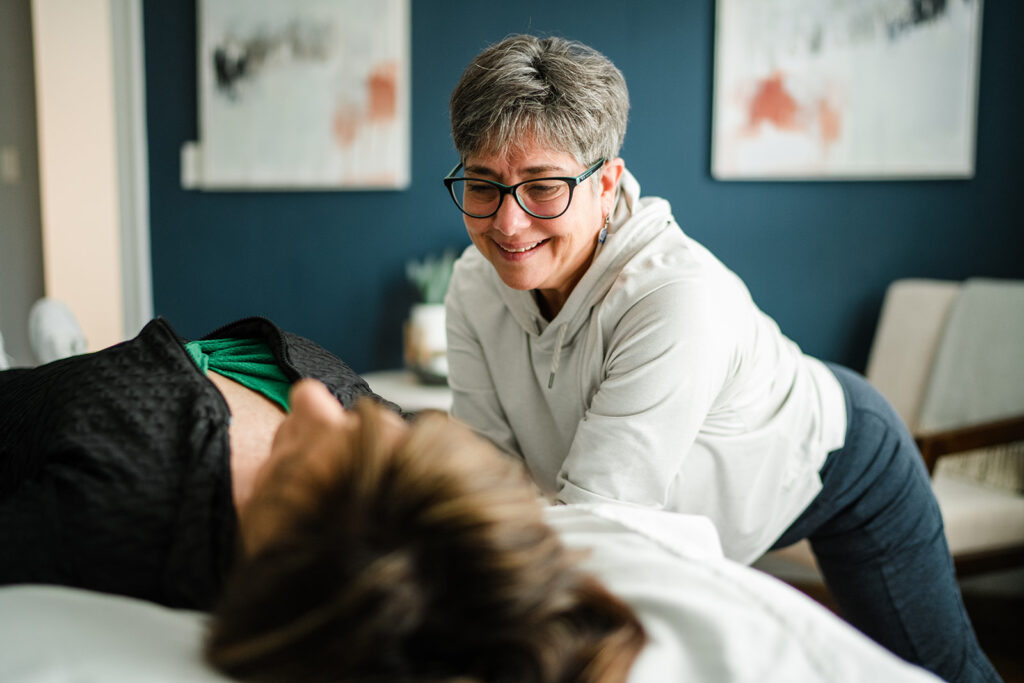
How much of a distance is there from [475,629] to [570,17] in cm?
284

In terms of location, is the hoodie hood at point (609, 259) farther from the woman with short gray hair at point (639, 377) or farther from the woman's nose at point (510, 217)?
the woman's nose at point (510, 217)

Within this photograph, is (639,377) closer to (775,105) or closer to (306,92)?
(775,105)

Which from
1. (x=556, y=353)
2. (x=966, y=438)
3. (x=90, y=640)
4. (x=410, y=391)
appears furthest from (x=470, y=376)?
(x=966, y=438)

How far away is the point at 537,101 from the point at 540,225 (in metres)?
0.19

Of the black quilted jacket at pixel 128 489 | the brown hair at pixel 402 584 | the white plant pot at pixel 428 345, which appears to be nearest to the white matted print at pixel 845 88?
the white plant pot at pixel 428 345

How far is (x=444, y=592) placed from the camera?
23.3 inches

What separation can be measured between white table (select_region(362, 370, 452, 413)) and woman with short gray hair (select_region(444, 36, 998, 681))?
3.29 feet

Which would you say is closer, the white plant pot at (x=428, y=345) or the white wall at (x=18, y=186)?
the white plant pot at (x=428, y=345)

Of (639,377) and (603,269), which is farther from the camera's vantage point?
(603,269)

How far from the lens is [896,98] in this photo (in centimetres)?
288

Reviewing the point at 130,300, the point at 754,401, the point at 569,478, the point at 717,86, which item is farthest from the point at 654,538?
the point at 130,300

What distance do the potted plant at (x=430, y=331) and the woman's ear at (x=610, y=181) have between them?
1375 millimetres

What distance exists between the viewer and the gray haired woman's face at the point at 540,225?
1.30 meters

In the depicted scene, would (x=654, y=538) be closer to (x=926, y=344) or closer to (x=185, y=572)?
(x=185, y=572)
